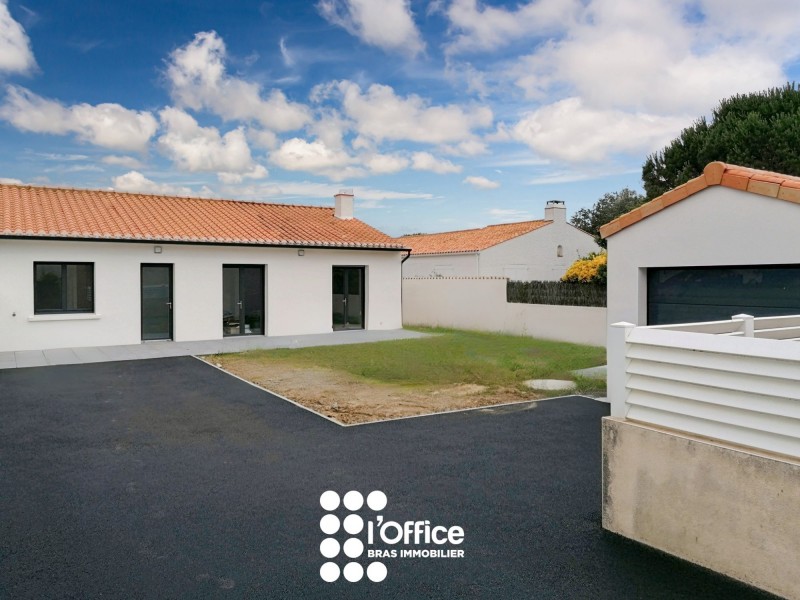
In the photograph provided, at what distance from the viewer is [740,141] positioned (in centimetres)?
2355

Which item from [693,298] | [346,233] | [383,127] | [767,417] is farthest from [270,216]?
[767,417]

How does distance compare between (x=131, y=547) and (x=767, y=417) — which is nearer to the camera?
(x=767, y=417)

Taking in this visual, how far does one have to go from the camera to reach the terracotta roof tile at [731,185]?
24.7 ft

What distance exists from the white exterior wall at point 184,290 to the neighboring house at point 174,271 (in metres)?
0.03

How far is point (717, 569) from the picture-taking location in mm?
4027

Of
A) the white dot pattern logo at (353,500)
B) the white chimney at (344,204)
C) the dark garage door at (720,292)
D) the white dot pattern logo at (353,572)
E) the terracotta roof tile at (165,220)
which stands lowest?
the white dot pattern logo at (353,572)

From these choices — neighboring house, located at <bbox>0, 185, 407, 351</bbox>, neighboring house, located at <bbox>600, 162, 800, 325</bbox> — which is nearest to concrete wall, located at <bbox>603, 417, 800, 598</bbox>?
neighboring house, located at <bbox>600, 162, 800, 325</bbox>

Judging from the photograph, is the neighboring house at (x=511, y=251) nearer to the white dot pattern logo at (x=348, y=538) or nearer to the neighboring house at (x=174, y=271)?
the neighboring house at (x=174, y=271)

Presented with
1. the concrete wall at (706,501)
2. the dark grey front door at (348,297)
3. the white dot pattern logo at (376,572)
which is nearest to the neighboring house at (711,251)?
the concrete wall at (706,501)

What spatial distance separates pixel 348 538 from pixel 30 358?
12.8 metres

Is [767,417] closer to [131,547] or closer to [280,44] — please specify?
[131,547]

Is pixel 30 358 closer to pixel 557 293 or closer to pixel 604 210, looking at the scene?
pixel 557 293

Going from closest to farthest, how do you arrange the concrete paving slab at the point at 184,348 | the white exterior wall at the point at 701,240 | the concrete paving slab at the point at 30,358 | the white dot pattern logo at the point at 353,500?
the white dot pattern logo at the point at 353,500 → the white exterior wall at the point at 701,240 → the concrete paving slab at the point at 30,358 → the concrete paving slab at the point at 184,348

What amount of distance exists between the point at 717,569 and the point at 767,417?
1.07 metres
